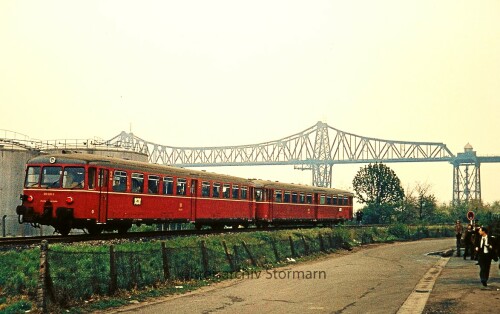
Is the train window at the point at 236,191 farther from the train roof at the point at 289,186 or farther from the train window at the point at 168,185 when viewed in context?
the train window at the point at 168,185

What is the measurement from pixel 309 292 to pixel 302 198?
91.0 feet

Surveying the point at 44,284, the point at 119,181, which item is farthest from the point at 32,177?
the point at 44,284

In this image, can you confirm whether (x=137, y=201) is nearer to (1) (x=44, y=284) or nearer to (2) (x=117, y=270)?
(2) (x=117, y=270)

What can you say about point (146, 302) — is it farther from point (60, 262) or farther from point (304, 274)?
point (304, 274)

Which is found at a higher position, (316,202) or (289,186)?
(289,186)

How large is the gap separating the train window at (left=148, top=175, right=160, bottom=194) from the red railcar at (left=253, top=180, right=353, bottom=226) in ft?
41.8

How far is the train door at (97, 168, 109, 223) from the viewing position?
25.2 m

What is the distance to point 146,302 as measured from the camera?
17.8m

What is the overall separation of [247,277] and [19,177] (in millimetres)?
27182

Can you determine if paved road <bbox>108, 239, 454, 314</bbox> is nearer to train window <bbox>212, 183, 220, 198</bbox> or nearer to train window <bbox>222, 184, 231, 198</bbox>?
train window <bbox>212, 183, 220, 198</bbox>

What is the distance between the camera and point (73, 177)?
981 inches

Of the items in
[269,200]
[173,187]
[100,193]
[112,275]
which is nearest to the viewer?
[112,275]

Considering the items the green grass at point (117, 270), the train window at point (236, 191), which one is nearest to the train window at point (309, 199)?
the train window at point (236, 191)

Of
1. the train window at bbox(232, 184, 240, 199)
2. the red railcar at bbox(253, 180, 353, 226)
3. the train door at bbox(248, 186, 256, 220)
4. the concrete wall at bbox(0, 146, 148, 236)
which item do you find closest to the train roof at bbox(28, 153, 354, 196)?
the train window at bbox(232, 184, 240, 199)
